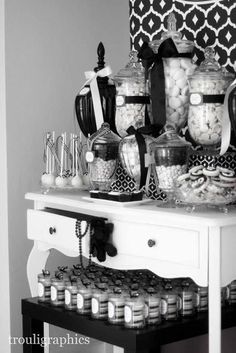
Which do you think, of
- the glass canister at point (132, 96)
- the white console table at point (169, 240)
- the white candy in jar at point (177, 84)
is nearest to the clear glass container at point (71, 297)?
the white console table at point (169, 240)

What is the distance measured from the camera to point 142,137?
2.58 metres

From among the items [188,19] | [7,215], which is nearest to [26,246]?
[7,215]

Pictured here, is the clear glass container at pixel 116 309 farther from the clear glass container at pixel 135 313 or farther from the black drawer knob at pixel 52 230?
the black drawer knob at pixel 52 230

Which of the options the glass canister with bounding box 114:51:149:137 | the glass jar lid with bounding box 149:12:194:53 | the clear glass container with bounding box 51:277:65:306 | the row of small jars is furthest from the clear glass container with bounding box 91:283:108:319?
the glass jar lid with bounding box 149:12:194:53

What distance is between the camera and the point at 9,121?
3.27 meters

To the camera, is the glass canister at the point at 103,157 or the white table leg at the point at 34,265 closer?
the glass canister at the point at 103,157

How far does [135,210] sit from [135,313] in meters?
0.34

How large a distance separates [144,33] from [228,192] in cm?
99

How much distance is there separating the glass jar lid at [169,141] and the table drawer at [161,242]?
0.91ft

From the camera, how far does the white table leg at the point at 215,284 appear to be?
2.23m

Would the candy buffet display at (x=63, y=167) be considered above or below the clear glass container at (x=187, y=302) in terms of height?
above

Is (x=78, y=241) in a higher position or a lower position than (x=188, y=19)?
lower

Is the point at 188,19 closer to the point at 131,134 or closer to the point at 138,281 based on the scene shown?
the point at 131,134

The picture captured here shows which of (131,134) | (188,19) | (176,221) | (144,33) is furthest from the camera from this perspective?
(144,33)
